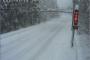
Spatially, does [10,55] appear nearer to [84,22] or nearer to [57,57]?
[57,57]

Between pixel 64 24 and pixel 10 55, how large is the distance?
13382 millimetres

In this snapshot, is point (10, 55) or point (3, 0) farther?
→ point (3, 0)

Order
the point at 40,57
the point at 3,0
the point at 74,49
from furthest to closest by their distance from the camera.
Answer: the point at 3,0 → the point at 74,49 → the point at 40,57

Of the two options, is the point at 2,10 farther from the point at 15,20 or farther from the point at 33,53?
the point at 33,53

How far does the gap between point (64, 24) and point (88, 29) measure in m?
6.52

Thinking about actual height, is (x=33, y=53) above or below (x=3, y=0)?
below

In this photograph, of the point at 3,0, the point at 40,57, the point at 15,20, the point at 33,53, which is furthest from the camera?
the point at 15,20

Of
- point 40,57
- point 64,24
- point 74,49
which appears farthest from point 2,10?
point 40,57

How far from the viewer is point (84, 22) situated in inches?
643

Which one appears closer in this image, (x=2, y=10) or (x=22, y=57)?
(x=22, y=57)

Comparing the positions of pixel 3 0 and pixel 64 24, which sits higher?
pixel 3 0

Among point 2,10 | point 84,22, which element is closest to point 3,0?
point 2,10

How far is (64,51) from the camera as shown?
1009 cm

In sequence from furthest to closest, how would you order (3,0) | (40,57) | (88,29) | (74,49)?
(3,0), (88,29), (74,49), (40,57)
